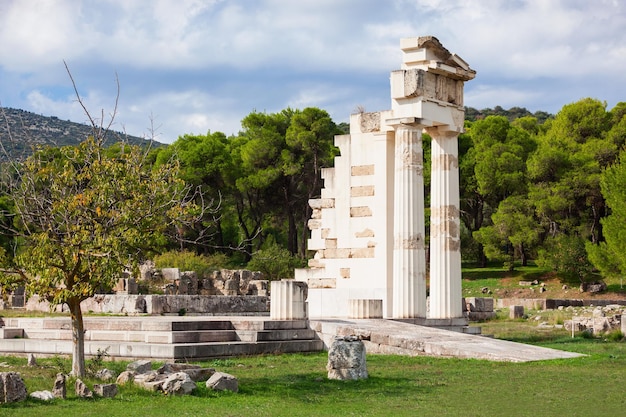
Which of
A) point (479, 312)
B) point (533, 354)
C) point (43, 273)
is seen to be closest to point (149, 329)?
point (43, 273)

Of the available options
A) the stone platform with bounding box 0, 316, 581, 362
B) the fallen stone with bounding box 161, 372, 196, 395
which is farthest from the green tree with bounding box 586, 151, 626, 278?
the fallen stone with bounding box 161, 372, 196, 395

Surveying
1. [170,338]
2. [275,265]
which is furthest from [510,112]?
[170,338]

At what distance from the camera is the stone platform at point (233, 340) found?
17078 mm

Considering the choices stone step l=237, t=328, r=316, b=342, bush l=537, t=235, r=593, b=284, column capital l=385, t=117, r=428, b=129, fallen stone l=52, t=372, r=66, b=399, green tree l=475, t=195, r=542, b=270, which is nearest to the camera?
fallen stone l=52, t=372, r=66, b=399

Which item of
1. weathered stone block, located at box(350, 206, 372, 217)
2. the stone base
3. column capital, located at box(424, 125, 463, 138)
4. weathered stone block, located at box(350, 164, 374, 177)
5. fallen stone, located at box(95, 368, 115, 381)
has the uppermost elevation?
column capital, located at box(424, 125, 463, 138)

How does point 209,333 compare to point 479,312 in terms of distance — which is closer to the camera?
point 209,333

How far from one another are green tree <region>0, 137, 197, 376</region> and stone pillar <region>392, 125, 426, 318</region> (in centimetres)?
1093

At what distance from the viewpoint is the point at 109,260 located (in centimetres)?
1281

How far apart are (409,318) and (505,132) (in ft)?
→ 133

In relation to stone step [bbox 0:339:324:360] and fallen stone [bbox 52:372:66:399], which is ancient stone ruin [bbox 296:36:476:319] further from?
fallen stone [bbox 52:372:66:399]

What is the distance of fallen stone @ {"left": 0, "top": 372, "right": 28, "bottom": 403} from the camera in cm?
→ 1116

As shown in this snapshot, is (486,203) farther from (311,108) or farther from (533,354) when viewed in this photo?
(533,354)

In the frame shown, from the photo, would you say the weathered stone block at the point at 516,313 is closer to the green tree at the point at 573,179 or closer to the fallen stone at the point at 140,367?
the green tree at the point at 573,179

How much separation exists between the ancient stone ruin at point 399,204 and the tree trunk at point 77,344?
1125 cm
